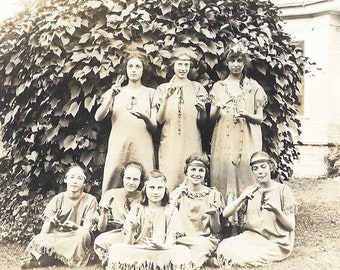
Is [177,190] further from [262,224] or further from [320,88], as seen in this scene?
[320,88]

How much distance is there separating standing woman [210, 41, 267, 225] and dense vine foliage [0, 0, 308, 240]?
42 centimetres

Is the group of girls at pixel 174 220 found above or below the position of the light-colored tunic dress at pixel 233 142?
below

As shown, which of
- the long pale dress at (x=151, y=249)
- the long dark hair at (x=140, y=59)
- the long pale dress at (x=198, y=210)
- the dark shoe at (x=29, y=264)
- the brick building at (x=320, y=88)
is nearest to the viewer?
the long pale dress at (x=151, y=249)

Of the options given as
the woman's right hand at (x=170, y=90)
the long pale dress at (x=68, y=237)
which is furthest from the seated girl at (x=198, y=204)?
the long pale dress at (x=68, y=237)

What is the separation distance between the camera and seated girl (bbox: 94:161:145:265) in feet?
17.4

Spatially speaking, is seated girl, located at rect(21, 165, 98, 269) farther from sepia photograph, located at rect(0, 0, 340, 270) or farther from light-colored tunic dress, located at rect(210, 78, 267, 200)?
light-colored tunic dress, located at rect(210, 78, 267, 200)

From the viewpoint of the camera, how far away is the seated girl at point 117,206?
5.31 metres

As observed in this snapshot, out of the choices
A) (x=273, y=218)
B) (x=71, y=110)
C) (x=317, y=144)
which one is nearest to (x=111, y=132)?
(x=71, y=110)

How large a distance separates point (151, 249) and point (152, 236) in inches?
8.5

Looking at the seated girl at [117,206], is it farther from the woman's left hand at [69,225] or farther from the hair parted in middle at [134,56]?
the hair parted in middle at [134,56]

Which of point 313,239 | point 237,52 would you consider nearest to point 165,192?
point 237,52

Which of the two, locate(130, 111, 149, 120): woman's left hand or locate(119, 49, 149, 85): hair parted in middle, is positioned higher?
locate(119, 49, 149, 85): hair parted in middle

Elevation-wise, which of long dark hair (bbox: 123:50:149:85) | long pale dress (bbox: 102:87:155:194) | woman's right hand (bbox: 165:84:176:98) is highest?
long dark hair (bbox: 123:50:149:85)

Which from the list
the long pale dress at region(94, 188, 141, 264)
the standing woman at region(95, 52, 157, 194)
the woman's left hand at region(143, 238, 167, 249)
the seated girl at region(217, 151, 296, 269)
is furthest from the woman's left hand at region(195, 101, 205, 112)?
the woman's left hand at region(143, 238, 167, 249)
